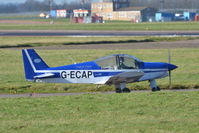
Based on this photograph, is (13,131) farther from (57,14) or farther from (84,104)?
(57,14)

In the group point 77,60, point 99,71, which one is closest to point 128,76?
point 99,71

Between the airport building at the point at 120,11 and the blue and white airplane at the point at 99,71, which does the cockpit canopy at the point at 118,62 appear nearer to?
the blue and white airplane at the point at 99,71

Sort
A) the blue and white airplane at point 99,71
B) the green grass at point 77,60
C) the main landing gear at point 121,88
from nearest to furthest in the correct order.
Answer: the blue and white airplane at point 99,71 → the main landing gear at point 121,88 → the green grass at point 77,60

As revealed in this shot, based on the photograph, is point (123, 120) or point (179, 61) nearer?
Result: point (123, 120)

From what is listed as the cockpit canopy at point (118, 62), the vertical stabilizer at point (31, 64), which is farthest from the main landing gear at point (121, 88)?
the vertical stabilizer at point (31, 64)

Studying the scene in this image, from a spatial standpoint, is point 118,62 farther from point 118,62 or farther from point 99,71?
point 99,71

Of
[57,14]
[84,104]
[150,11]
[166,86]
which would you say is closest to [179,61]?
[166,86]

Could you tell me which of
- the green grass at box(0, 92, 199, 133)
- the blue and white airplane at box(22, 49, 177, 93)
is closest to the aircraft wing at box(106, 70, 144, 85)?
the blue and white airplane at box(22, 49, 177, 93)

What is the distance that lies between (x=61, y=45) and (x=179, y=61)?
49.6 feet

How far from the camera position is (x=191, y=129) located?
33.7 feet

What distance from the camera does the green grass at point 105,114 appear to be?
34.4 feet

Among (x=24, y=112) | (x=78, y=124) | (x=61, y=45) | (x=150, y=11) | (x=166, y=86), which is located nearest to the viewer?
(x=78, y=124)

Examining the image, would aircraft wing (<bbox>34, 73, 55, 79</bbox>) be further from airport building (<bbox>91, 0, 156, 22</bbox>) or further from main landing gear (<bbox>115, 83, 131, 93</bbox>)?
airport building (<bbox>91, 0, 156, 22</bbox>)

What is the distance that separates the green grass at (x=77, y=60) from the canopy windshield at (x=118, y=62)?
202cm
